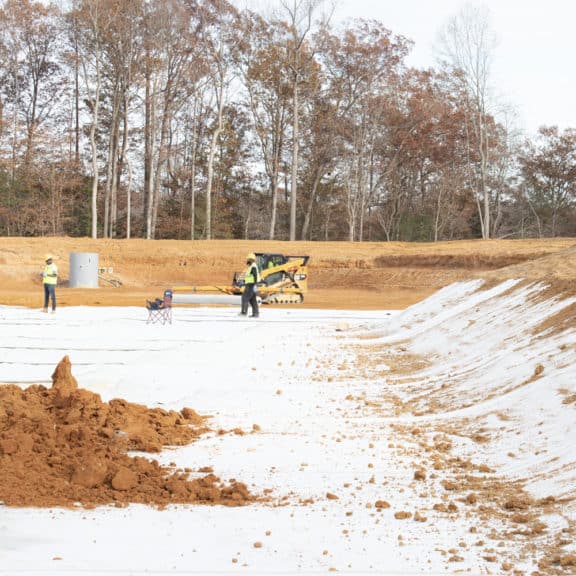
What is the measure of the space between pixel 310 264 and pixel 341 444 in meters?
28.9

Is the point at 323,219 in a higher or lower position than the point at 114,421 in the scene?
higher

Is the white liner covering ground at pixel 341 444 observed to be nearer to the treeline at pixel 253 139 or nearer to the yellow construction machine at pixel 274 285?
the yellow construction machine at pixel 274 285

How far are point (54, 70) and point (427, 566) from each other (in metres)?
50.6

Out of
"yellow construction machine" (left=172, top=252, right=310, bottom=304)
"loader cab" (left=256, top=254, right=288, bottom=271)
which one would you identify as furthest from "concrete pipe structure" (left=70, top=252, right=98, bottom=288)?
"loader cab" (left=256, top=254, right=288, bottom=271)

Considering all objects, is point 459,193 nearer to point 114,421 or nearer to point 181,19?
point 181,19

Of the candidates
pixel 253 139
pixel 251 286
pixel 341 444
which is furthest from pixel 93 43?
pixel 341 444

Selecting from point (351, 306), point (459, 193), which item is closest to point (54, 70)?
point (459, 193)

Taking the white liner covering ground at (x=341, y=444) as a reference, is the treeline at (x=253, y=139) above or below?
above

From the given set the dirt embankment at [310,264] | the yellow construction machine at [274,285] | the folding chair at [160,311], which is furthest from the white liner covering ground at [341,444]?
the dirt embankment at [310,264]

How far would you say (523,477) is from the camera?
525 cm

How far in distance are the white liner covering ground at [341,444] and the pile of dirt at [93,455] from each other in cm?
19

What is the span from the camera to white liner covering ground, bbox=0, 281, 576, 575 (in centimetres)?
408

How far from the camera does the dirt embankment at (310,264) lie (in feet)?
102

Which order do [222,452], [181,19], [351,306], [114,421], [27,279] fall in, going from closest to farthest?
[222,452], [114,421], [351,306], [27,279], [181,19]
